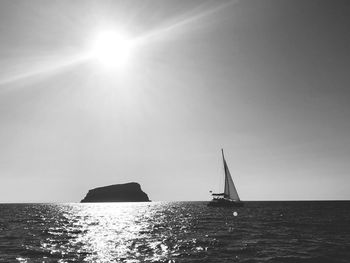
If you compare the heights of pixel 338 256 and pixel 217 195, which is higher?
pixel 217 195

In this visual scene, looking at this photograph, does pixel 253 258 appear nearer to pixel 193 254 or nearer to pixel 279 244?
pixel 193 254

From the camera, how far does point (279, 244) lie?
3005 centimetres

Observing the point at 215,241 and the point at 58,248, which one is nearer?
the point at 58,248

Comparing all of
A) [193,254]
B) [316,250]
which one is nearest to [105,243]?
[193,254]

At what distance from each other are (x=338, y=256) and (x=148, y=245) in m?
17.2

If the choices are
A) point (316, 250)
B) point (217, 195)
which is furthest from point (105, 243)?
point (217, 195)

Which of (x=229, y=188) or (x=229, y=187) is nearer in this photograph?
(x=229, y=187)

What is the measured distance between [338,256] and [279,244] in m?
6.16

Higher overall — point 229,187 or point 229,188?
point 229,187

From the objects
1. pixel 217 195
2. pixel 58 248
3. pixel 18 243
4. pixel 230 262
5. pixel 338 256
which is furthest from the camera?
pixel 217 195

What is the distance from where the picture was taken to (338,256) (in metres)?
24.8

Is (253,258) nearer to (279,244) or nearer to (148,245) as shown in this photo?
(279,244)

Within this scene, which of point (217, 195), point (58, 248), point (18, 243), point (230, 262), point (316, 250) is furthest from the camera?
point (217, 195)

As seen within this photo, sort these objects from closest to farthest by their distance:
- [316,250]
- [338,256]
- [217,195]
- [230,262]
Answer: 1. [230,262]
2. [338,256]
3. [316,250]
4. [217,195]
